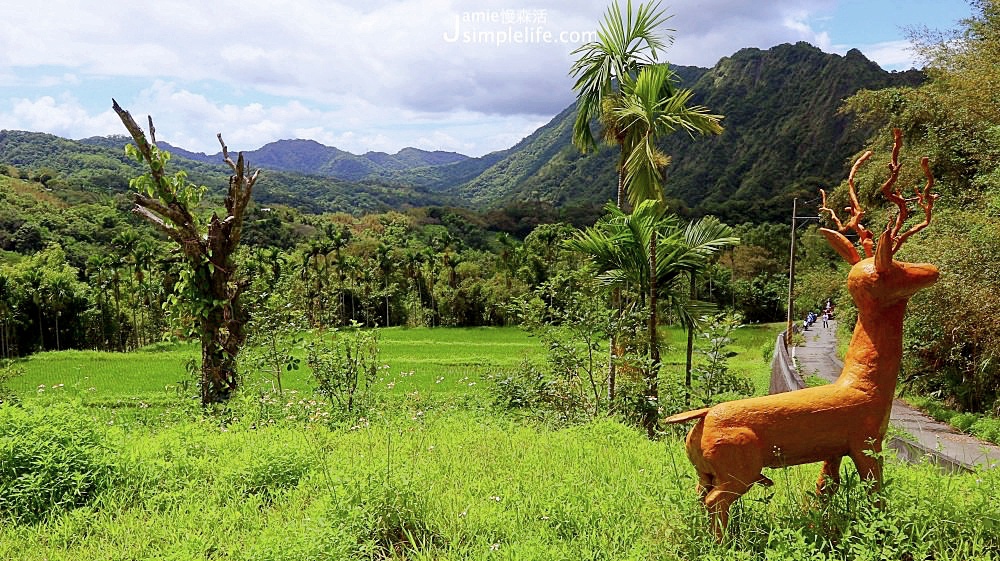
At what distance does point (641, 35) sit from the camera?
7945 millimetres

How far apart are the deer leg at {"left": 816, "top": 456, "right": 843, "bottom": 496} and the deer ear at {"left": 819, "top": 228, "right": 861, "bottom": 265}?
1.06 metres

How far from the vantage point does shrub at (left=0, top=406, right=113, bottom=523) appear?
3766 mm

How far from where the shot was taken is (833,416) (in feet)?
9.86

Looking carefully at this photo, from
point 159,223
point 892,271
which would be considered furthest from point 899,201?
point 159,223

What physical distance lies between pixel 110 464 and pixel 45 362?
2641 cm

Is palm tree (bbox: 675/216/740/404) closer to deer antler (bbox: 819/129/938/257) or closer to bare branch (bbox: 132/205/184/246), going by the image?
deer antler (bbox: 819/129/938/257)

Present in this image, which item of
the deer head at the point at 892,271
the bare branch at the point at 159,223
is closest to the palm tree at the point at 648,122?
the deer head at the point at 892,271

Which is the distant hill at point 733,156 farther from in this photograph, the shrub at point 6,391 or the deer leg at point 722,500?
the deer leg at point 722,500

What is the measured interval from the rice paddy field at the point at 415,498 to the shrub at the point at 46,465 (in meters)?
0.01

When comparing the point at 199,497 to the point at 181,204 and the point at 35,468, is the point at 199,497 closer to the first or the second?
the point at 35,468

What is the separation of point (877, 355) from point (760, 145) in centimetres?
9927

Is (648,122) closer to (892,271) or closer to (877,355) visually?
(892,271)

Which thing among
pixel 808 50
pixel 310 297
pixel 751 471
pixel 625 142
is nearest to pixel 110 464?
pixel 751 471

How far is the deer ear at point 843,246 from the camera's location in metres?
3.25
